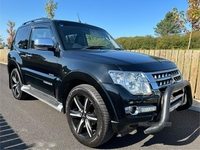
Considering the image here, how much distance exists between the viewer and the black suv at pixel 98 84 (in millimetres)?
2308

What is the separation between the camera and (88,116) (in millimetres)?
2664

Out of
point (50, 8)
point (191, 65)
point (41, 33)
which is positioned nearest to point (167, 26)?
point (50, 8)

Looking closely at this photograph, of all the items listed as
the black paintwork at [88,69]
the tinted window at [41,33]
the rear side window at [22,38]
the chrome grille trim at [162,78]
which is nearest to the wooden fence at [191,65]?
the black paintwork at [88,69]

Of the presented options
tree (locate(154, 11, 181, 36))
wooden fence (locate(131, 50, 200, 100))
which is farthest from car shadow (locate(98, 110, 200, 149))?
tree (locate(154, 11, 181, 36))

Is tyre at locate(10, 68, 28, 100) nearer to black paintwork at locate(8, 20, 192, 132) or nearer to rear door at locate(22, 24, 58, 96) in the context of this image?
rear door at locate(22, 24, 58, 96)

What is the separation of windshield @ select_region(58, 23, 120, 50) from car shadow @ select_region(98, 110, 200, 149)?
5.68ft

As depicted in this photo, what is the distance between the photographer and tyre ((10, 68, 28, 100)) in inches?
190

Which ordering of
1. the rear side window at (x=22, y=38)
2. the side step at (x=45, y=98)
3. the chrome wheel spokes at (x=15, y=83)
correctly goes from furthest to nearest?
the chrome wheel spokes at (x=15, y=83)
the rear side window at (x=22, y=38)
the side step at (x=45, y=98)

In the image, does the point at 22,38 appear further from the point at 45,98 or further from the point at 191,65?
the point at 191,65

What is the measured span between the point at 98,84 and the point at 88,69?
30 cm

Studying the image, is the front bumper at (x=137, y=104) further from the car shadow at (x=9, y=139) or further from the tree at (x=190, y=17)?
the tree at (x=190, y=17)

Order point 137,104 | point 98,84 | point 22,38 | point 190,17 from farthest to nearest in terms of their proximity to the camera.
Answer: point 190,17, point 22,38, point 98,84, point 137,104

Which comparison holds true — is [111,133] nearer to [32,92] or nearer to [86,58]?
[86,58]

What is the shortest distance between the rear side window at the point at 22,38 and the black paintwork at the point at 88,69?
33 cm
